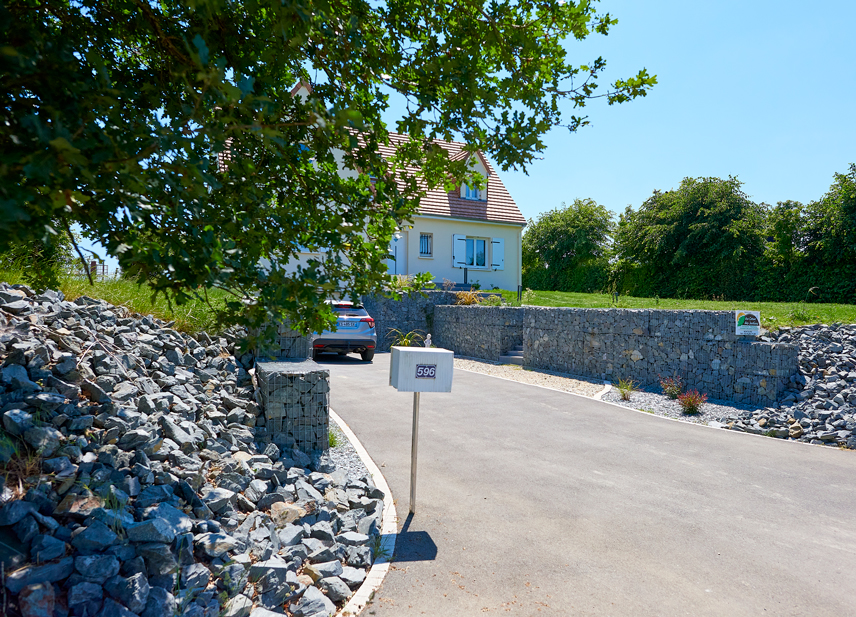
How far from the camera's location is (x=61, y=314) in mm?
5633

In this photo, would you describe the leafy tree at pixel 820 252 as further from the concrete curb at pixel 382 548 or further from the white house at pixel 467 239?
the concrete curb at pixel 382 548

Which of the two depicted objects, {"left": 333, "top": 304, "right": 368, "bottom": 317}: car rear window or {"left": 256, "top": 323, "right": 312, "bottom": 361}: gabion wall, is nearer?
{"left": 256, "top": 323, "right": 312, "bottom": 361}: gabion wall

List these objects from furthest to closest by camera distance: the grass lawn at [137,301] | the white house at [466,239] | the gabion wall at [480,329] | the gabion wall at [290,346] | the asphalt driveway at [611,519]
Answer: the white house at [466,239] → the gabion wall at [480,329] → the gabion wall at [290,346] → the grass lawn at [137,301] → the asphalt driveway at [611,519]

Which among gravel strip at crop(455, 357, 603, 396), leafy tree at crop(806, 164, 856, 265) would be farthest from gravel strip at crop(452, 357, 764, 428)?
leafy tree at crop(806, 164, 856, 265)

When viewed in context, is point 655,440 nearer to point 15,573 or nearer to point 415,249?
point 15,573

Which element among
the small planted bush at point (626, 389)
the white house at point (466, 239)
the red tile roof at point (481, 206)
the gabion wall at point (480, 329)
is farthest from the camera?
the red tile roof at point (481, 206)

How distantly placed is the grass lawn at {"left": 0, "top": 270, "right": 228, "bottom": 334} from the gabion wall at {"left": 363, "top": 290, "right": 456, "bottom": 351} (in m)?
13.4

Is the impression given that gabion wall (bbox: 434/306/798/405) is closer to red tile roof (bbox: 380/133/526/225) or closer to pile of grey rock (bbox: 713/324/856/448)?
pile of grey rock (bbox: 713/324/856/448)

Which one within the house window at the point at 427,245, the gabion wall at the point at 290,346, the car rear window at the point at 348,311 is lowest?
the gabion wall at the point at 290,346

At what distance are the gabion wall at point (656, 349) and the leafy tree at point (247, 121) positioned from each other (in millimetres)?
7430

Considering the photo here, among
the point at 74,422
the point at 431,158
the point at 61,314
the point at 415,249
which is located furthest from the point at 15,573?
the point at 415,249

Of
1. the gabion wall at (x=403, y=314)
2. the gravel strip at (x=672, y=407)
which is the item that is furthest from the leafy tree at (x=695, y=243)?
the gravel strip at (x=672, y=407)

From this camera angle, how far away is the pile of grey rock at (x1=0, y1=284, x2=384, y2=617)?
3111mm

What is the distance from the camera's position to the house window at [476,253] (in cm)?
2780
